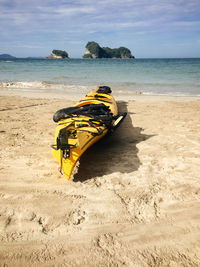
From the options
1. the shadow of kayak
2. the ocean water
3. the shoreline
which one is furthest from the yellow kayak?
the ocean water

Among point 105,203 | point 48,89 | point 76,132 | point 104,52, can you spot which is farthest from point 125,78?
point 104,52

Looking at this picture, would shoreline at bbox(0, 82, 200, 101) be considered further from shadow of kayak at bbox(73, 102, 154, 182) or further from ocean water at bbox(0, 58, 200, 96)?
shadow of kayak at bbox(73, 102, 154, 182)

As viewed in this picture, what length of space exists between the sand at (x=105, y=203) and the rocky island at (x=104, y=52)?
398 ft

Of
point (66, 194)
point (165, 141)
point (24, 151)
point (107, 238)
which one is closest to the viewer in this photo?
point (107, 238)

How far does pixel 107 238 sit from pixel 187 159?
93.5 inches

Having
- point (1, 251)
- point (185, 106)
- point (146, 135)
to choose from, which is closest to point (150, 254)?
point (1, 251)

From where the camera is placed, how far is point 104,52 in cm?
12356

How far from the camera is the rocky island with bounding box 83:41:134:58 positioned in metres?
117

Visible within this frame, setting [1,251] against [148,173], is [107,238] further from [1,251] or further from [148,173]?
[148,173]

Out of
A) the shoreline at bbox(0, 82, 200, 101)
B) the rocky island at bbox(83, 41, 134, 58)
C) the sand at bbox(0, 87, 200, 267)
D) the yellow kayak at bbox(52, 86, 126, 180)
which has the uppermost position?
the rocky island at bbox(83, 41, 134, 58)

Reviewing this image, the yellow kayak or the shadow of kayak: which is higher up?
the yellow kayak

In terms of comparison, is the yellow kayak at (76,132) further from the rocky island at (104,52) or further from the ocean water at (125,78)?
the rocky island at (104,52)

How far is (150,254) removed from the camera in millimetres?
2041

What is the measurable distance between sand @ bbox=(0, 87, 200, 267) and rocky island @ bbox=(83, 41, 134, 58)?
12121 cm
